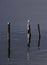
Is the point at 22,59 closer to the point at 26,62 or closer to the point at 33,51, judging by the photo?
the point at 26,62

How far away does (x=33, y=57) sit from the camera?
23297mm

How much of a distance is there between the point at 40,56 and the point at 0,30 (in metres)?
34.1

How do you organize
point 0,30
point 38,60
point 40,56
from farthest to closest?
point 0,30, point 40,56, point 38,60

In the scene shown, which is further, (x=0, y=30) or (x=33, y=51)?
(x=0, y=30)

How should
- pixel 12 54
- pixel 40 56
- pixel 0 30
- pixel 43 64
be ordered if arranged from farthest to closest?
1. pixel 0 30
2. pixel 12 54
3. pixel 40 56
4. pixel 43 64

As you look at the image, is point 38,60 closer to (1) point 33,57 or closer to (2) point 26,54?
(1) point 33,57

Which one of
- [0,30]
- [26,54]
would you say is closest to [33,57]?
[26,54]

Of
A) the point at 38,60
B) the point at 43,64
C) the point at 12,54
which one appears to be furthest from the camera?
the point at 12,54

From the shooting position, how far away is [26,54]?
82.9ft

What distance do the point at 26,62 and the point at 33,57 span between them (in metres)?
2.18

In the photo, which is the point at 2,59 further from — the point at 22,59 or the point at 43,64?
the point at 43,64

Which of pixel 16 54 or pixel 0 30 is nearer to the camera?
pixel 16 54

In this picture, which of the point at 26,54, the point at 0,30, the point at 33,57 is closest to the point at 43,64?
the point at 33,57

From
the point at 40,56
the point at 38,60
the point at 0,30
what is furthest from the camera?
the point at 0,30
